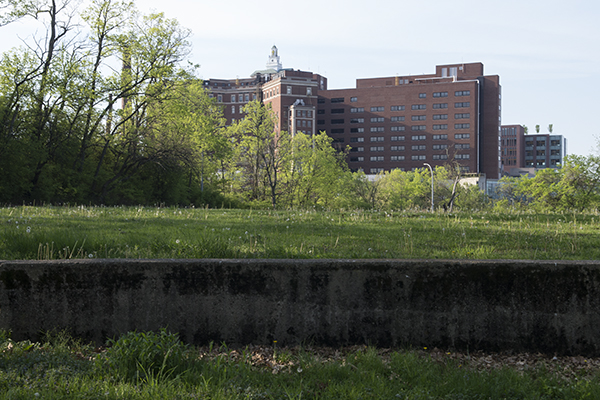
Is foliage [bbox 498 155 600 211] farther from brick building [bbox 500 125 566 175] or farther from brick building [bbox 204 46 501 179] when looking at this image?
brick building [bbox 500 125 566 175]

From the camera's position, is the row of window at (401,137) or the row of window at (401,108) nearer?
the row of window at (401,108)

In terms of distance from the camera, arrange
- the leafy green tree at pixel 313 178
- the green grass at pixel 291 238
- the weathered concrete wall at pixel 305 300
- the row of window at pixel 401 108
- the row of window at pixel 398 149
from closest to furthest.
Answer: the weathered concrete wall at pixel 305 300, the green grass at pixel 291 238, the leafy green tree at pixel 313 178, the row of window at pixel 398 149, the row of window at pixel 401 108

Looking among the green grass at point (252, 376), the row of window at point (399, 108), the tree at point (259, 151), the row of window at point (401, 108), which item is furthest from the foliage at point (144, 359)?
the row of window at point (401, 108)

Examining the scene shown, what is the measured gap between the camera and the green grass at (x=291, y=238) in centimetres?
676

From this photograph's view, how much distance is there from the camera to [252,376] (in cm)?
436

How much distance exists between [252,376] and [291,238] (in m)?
4.41

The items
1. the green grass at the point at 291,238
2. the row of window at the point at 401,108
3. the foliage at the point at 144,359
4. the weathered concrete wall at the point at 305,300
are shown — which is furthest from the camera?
the row of window at the point at 401,108

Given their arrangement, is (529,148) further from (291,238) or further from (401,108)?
(291,238)

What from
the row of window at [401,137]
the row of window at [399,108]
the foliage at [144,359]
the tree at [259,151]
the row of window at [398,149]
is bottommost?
the foliage at [144,359]

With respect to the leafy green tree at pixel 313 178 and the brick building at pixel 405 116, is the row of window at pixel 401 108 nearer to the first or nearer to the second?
the brick building at pixel 405 116

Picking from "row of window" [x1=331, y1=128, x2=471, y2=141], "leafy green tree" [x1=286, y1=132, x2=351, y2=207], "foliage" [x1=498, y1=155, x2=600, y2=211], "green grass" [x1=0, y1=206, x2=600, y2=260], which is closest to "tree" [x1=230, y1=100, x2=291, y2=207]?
"leafy green tree" [x1=286, y1=132, x2=351, y2=207]

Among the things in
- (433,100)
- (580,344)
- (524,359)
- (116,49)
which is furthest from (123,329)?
(433,100)

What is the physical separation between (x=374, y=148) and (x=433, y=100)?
805 inches

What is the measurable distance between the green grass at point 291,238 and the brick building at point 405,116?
11594cm
